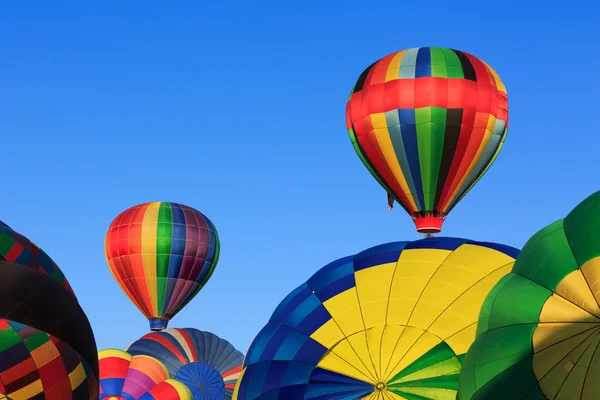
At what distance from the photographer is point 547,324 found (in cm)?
1218

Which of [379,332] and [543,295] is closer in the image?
[543,295]

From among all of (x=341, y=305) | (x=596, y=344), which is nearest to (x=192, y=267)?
(x=341, y=305)

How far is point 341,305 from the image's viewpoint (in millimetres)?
16531

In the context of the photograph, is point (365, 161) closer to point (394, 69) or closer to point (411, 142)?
point (411, 142)

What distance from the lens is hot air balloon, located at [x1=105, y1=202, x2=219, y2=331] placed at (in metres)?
41.5

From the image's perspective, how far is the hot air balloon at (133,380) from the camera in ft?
87.2

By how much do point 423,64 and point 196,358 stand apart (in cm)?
1015

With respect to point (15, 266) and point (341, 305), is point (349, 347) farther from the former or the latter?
point (15, 266)

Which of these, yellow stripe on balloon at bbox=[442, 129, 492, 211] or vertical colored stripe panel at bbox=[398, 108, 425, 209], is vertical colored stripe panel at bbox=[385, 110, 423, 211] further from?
yellow stripe on balloon at bbox=[442, 129, 492, 211]

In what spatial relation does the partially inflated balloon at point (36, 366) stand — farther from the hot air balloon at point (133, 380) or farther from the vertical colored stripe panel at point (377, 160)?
the vertical colored stripe panel at point (377, 160)

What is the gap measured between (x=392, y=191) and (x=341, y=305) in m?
16.1

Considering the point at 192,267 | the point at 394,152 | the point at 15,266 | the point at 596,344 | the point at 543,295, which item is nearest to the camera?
the point at 596,344

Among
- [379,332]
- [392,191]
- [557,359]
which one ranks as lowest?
[557,359]

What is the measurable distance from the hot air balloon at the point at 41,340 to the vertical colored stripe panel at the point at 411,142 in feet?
59.5
